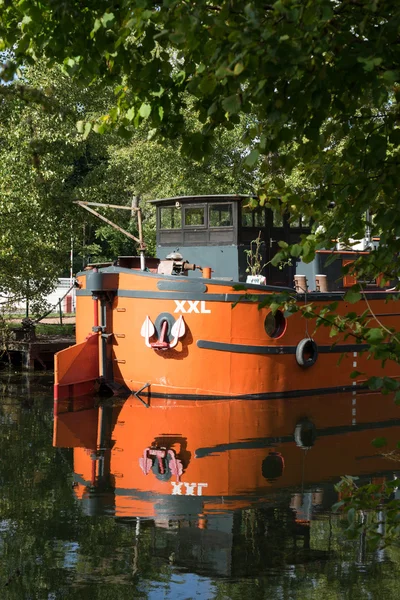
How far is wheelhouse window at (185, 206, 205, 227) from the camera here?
1877 cm

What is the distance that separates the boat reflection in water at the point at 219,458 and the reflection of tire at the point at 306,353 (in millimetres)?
757

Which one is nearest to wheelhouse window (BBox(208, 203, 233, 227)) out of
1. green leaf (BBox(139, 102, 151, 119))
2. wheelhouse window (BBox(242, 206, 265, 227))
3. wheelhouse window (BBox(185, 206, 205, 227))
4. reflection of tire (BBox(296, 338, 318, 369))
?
wheelhouse window (BBox(185, 206, 205, 227))

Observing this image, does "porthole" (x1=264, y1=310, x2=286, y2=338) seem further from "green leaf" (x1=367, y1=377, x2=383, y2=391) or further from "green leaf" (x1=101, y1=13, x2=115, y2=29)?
"green leaf" (x1=367, y1=377, x2=383, y2=391)

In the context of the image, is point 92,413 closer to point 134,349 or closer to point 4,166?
point 134,349

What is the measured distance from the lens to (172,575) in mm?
7277

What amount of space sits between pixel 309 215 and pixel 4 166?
17291mm

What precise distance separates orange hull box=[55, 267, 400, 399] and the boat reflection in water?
400 millimetres

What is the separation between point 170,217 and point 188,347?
12.9ft

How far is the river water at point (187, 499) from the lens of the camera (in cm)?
711

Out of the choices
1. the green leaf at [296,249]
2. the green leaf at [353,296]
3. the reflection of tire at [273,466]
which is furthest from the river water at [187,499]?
the green leaf at [296,249]

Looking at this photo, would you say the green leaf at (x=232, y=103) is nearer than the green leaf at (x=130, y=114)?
Yes

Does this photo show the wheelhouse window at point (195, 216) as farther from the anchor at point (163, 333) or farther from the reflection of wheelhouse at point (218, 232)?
the anchor at point (163, 333)

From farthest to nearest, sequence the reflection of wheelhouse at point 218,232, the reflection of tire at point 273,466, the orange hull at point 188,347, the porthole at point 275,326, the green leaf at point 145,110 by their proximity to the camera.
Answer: the reflection of wheelhouse at point 218,232
the porthole at point 275,326
the orange hull at point 188,347
the reflection of tire at point 273,466
the green leaf at point 145,110

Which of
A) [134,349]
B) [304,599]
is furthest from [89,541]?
[134,349]
